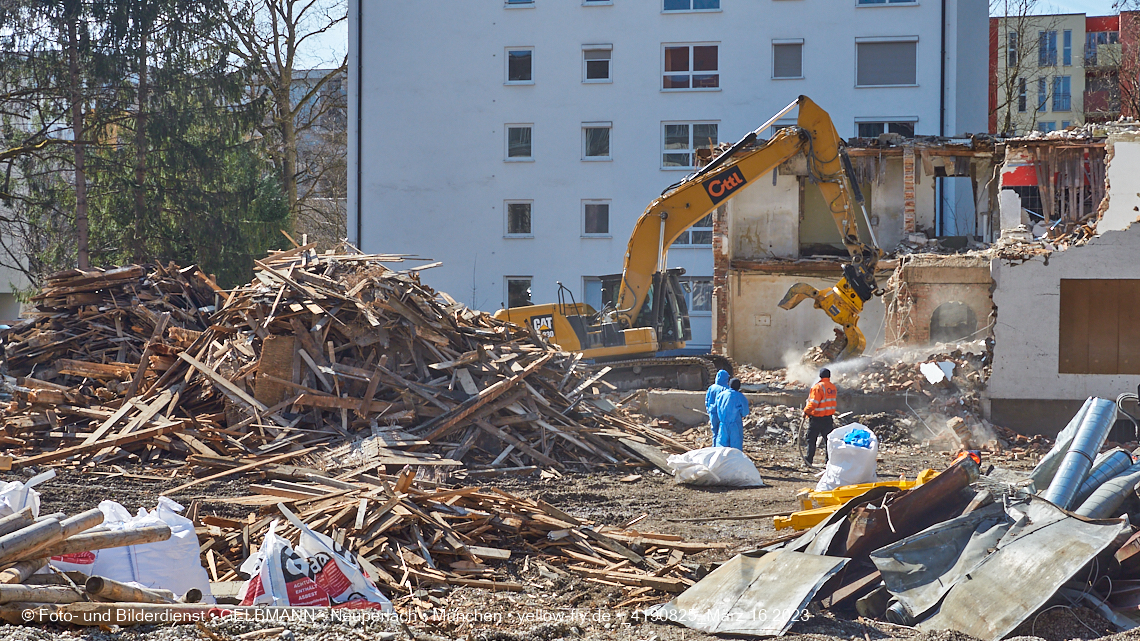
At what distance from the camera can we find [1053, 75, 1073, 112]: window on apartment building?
5722 cm

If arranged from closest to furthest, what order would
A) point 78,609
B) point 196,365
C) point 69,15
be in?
point 78,609, point 196,365, point 69,15

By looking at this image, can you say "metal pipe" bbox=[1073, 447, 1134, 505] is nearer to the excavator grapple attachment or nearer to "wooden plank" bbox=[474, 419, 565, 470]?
"wooden plank" bbox=[474, 419, 565, 470]

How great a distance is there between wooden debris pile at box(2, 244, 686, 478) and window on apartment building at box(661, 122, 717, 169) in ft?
59.7

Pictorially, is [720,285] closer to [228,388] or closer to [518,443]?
[518,443]

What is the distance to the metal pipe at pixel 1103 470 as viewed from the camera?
743cm

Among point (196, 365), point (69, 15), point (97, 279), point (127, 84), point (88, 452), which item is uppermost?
point (69, 15)

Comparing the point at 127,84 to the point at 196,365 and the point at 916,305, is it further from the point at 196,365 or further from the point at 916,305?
the point at 916,305

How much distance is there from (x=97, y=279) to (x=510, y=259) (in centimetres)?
1757

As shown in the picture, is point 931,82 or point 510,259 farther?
point 510,259

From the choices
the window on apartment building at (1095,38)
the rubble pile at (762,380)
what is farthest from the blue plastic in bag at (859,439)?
the window on apartment building at (1095,38)

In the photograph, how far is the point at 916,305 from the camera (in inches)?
739

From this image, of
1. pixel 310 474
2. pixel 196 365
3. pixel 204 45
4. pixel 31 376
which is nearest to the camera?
pixel 310 474

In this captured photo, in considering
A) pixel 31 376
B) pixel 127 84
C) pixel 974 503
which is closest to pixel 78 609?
pixel 974 503

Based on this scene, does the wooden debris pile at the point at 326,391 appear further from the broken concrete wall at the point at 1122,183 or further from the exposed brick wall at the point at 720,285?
the broken concrete wall at the point at 1122,183
